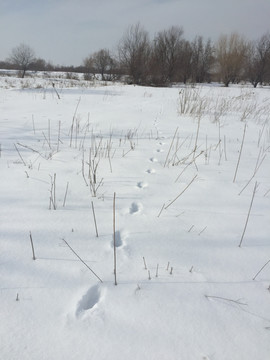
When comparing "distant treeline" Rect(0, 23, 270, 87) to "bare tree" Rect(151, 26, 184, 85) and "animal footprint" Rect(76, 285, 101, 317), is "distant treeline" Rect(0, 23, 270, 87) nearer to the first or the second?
"bare tree" Rect(151, 26, 184, 85)

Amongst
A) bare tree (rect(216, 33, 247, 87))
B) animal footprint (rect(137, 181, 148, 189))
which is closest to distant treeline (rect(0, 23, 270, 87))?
bare tree (rect(216, 33, 247, 87))

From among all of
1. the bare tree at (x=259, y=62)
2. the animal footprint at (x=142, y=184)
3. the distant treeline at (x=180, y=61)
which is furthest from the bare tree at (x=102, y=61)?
the animal footprint at (x=142, y=184)

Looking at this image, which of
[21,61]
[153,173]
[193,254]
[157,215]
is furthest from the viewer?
[21,61]

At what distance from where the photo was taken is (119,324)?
0.78m

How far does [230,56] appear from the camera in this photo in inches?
970

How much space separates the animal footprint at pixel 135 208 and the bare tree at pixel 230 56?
28149 mm

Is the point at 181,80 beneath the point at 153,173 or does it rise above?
above

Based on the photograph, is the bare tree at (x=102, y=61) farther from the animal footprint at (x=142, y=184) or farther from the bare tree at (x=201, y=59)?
the animal footprint at (x=142, y=184)

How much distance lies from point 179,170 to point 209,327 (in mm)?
1495

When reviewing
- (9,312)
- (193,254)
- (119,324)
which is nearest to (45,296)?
(9,312)

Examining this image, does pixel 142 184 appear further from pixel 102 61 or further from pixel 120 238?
pixel 102 61

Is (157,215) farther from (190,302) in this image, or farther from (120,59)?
(120,59)

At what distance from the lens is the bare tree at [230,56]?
2458 cm

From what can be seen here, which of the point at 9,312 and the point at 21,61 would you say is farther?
the point at 21,61
